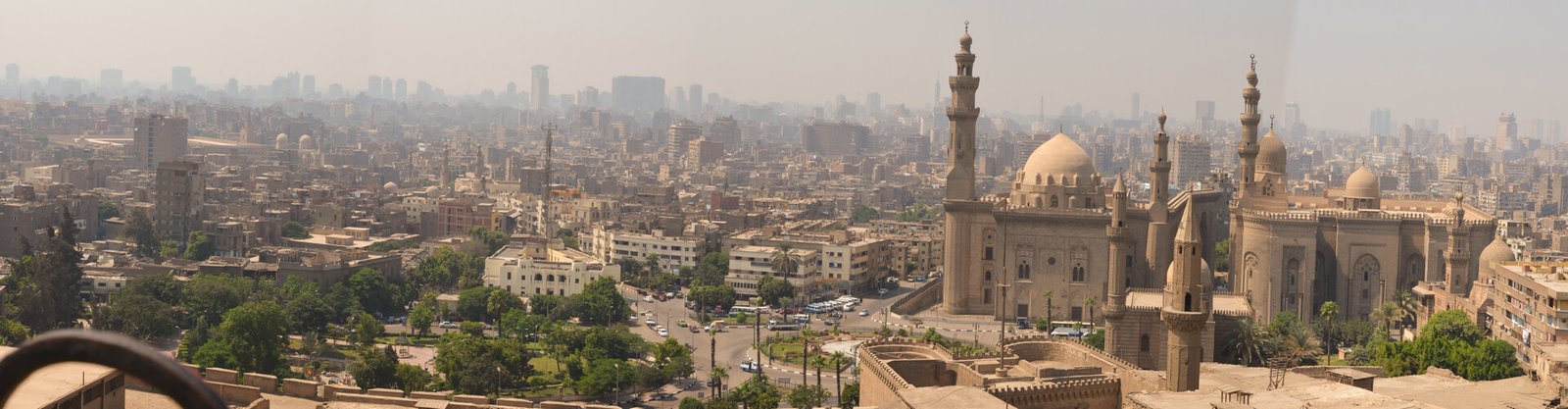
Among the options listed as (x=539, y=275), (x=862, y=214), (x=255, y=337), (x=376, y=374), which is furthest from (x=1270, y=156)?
(x=862, y=214)

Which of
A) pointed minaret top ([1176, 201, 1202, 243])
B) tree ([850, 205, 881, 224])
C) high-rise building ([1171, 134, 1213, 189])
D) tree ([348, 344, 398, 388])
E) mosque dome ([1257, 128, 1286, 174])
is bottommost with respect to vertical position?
tree ([348, 344, 398, 388])

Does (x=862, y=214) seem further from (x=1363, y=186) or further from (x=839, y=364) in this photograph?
(x=839, y=364)

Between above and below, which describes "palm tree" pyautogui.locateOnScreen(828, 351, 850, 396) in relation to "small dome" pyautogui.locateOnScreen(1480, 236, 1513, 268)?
below

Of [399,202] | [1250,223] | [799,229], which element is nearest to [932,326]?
[1250,223]

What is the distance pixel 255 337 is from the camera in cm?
2764

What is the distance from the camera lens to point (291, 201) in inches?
2504

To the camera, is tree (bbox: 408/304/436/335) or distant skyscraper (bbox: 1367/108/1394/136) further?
distant skyscraper (bbox: 1367/108/1394/136)

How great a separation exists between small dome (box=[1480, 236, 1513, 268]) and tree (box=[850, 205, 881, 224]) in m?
45.2

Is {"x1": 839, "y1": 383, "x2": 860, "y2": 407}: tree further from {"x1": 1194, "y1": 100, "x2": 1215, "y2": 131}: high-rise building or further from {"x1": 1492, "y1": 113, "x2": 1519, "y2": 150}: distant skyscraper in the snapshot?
{"x1": 1492, "y1": 113, "x2": 1519, "y2": 150}: distant skyscraper

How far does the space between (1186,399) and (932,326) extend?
16364 mm

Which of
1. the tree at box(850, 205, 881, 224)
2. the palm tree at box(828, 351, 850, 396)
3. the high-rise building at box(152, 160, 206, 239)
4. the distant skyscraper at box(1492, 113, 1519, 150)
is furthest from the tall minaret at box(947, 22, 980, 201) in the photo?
the distant skyscraper at box(1492, 113, 1519, 150)

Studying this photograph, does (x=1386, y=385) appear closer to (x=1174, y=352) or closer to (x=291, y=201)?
(x=1174, y=352)

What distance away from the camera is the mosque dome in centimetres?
3659

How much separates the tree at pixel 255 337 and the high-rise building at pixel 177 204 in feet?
82.3
